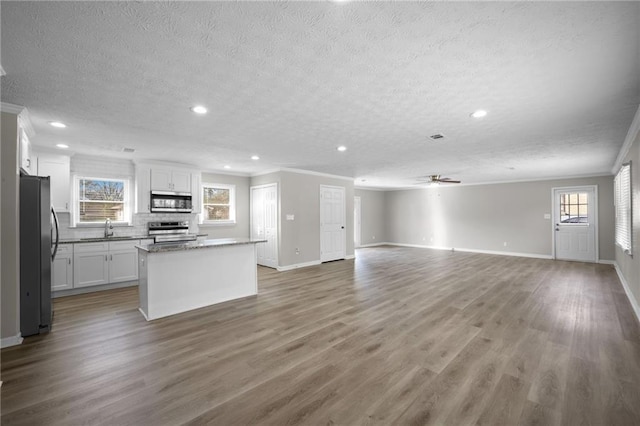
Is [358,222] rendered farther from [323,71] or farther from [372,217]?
[323,71]

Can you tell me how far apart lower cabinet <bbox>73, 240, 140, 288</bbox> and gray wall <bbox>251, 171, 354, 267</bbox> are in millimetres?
3017

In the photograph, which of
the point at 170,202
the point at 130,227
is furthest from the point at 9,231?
the point at 170,202

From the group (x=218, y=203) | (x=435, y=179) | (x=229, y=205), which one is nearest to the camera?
(x=218, y=203)

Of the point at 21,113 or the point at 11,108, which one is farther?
the point at 21,113

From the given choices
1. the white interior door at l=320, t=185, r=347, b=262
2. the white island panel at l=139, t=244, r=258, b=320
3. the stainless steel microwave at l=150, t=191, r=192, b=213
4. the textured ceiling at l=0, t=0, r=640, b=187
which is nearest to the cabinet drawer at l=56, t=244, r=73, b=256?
the stainless steel microwave at l=150, t=191, r=192, b=213

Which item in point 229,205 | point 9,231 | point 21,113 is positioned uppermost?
point 21,113

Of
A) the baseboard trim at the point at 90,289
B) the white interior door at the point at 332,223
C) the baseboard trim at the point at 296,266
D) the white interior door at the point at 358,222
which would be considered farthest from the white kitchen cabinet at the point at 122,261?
the white interior door at the point at 358,222

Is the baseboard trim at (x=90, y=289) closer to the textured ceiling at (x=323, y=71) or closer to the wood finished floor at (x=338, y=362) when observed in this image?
the wood finished floor at (x=338, y=362)

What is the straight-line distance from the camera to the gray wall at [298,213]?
22.8ft

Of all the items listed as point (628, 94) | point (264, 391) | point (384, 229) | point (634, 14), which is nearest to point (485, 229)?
point (384, 229)

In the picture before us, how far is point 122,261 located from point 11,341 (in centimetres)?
246

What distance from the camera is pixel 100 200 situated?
565 cm

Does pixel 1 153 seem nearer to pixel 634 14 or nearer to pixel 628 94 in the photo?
pixel 634 14

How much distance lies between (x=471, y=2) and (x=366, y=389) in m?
2.60
